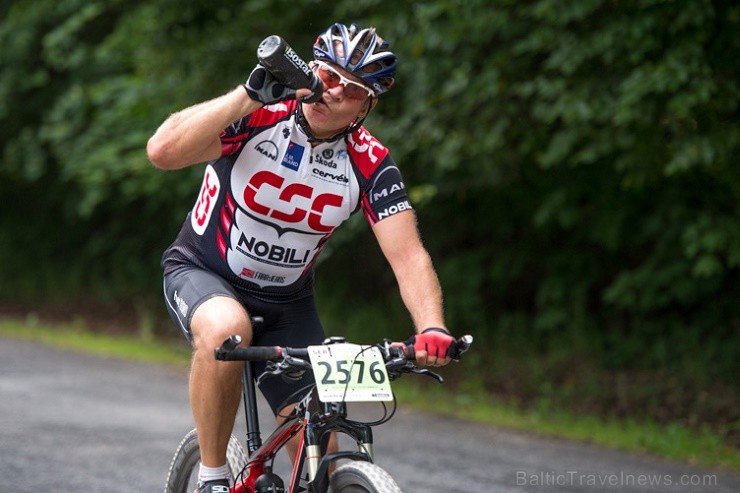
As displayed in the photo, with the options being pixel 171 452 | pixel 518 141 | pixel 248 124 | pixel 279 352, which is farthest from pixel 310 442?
pixel 518 141

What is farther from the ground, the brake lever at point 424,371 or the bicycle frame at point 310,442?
the brake lever at point 424,371

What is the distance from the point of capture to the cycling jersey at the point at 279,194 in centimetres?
425

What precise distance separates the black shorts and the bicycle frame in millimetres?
205

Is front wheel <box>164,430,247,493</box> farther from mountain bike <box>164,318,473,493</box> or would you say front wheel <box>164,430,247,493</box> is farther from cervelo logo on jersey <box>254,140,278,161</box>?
cervelo logo on jersey <box>254,140,278,161</box>

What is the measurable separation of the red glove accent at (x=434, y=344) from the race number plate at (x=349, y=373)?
146mm

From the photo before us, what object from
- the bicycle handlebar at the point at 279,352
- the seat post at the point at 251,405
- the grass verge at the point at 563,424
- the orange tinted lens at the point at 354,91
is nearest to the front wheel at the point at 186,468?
the seat post at the point at 251,405

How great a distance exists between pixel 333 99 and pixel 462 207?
949 cm

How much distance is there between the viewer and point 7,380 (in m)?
10.8

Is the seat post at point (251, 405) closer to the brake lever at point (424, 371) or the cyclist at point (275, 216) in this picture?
the cyclist at point (275, 216)

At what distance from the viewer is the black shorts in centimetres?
424

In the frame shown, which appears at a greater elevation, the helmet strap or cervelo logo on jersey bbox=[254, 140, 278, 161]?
the helmet strap

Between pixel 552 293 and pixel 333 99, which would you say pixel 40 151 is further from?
pixel 333 99

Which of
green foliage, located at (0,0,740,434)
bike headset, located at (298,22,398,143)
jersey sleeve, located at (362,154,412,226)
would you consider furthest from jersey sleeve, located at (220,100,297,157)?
green foliage, located at (0,0,740,434)

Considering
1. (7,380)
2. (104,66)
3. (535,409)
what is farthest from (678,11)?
(104,66)
